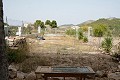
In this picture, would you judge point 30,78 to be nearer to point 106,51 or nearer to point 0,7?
point 0,7

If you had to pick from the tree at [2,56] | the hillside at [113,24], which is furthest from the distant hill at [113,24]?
the tree at [2,56]

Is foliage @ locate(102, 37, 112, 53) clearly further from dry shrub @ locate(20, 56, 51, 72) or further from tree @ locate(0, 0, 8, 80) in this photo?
tree @ locate(0, 0, 8, 80)

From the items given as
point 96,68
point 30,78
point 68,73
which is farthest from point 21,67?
point 68,73

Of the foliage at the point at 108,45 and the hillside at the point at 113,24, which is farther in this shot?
the hillside at the point at 113,24

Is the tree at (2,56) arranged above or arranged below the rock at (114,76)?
above

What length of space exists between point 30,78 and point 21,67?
4.41 ft

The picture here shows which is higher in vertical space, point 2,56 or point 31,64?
point 2,56

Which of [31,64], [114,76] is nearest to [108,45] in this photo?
[31,64]

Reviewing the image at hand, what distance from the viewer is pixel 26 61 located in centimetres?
830

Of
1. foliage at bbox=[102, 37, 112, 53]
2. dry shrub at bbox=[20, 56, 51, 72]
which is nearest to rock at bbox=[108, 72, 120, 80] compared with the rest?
dry shrub at bbox=[20, 56, 51, 72]

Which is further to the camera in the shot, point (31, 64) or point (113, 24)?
point (113, 24)

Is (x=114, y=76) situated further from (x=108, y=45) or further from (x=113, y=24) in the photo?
(x=113, y=24)

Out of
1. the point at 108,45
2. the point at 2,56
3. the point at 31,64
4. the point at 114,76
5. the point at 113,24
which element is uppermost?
the point at 113,24

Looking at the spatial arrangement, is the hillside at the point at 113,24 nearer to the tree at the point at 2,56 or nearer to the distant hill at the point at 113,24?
the distant hill at the point at 113,24
